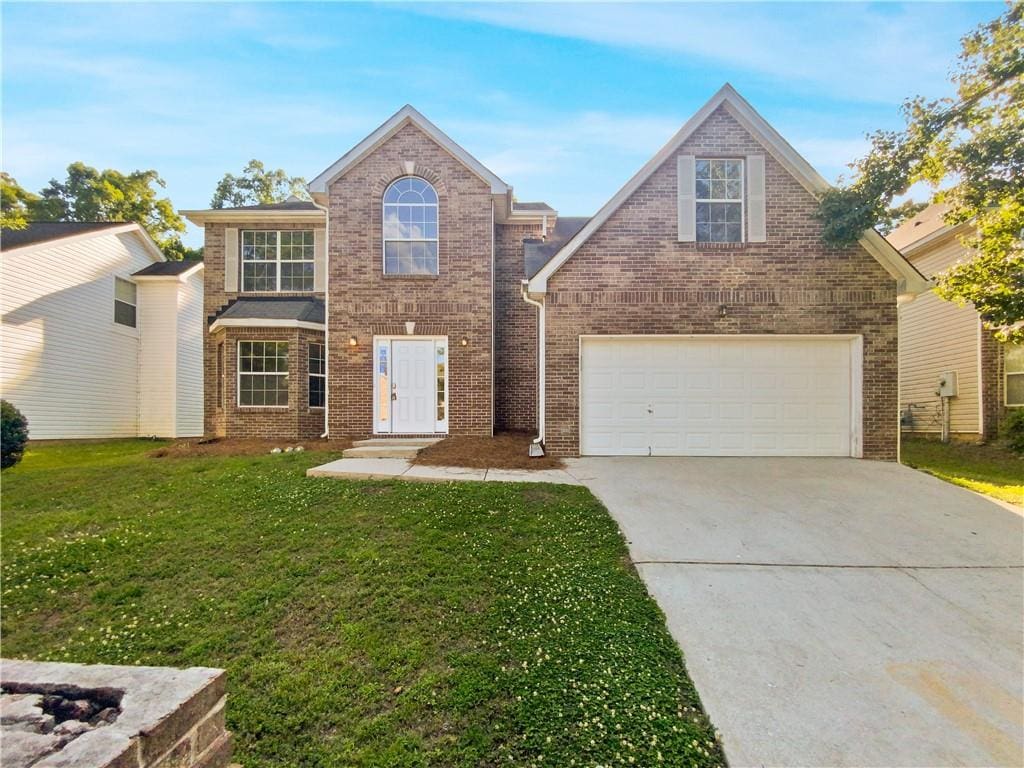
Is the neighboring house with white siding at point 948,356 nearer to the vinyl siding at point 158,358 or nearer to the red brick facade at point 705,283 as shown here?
the red brick facade at point 705,283

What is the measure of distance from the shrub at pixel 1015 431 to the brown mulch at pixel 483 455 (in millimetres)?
9871

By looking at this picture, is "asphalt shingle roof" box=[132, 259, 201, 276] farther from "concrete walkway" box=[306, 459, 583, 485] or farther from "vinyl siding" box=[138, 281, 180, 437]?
"concrete walkway" box=[306, 459, 583, 485]

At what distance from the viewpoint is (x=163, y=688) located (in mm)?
1945

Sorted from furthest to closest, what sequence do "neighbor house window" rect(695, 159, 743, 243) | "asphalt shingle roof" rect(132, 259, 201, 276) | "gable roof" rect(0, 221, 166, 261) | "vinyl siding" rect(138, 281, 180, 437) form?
"asphalt shingle roof" rect(132, 259, 201, 276)
"vinyl siding" rect(138, 281, 180, 437)
"gable roof" rect(0, 221, 166, 261)
"neighbor house window" rect(695, 159, 743, 243)

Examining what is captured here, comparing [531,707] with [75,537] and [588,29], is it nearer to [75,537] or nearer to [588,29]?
[75,537]

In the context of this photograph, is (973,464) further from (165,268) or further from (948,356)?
(165,268)

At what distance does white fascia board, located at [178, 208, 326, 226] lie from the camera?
39.8 ft

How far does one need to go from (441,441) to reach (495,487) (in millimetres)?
3548

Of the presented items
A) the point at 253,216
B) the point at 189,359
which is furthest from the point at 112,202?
the point at 253,216

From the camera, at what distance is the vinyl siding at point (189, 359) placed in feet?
50.2

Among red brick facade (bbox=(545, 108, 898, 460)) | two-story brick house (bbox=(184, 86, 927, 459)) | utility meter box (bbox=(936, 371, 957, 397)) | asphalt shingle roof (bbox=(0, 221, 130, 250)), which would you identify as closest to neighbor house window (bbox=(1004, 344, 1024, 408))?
utility meter box (bbox=(936, 371, 957, 397))

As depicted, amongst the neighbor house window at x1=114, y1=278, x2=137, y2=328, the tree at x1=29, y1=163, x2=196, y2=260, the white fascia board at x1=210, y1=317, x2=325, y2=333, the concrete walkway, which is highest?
the tree at x1=29, y1=163, x2=196, y2=260

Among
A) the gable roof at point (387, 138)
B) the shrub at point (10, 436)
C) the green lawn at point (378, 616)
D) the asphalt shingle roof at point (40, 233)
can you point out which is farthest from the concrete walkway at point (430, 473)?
the asphalt shingle roof at point (40, 233)

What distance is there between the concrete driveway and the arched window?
6939mm
